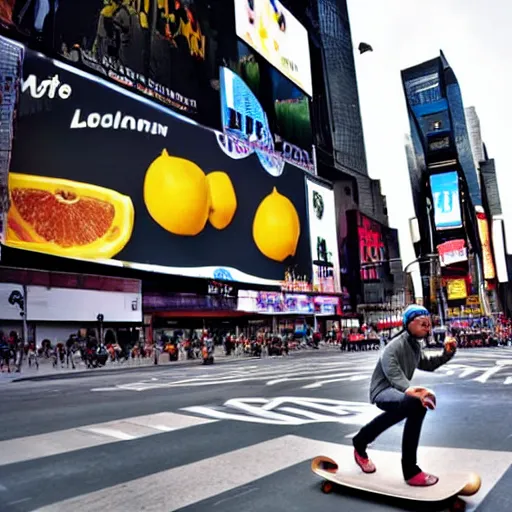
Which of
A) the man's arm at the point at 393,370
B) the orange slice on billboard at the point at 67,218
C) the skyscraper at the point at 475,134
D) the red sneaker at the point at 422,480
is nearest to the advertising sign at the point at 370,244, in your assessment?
the orange slice on billboard at the point at 67,218

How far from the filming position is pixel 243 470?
5176 millimetres

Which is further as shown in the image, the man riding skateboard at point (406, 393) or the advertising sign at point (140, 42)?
the advertising sign at point (140, 42)

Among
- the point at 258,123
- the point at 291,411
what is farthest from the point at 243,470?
the point at 258,123

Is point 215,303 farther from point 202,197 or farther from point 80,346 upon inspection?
point 80,346

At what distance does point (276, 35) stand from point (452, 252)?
63864 millimetres

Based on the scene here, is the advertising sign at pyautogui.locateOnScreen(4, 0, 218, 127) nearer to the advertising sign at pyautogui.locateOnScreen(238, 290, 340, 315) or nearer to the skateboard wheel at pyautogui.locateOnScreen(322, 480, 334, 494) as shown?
the advertising sign at pyautogui.locateOnScreen(238, 290, 340, 315)

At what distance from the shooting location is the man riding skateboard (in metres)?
4.12

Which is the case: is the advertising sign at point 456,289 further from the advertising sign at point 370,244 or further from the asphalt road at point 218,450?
the asphalt road at point 218,450

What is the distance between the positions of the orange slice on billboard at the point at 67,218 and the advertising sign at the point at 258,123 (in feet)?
63.9

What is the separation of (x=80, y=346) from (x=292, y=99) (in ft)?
159

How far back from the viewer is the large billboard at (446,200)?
11931 cm

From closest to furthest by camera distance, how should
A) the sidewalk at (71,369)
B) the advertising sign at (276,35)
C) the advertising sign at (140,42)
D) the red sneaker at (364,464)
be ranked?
the red sneaker at (364,464), the sidewalk at (71,369), the advertising sign at (140,42), the advertising sign at (276,35)

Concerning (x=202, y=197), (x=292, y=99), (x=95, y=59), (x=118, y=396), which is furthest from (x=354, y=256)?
(x=118, y=396)

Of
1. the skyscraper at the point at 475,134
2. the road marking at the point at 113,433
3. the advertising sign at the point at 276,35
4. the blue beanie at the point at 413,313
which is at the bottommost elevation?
the road marking at the point at 113,433
